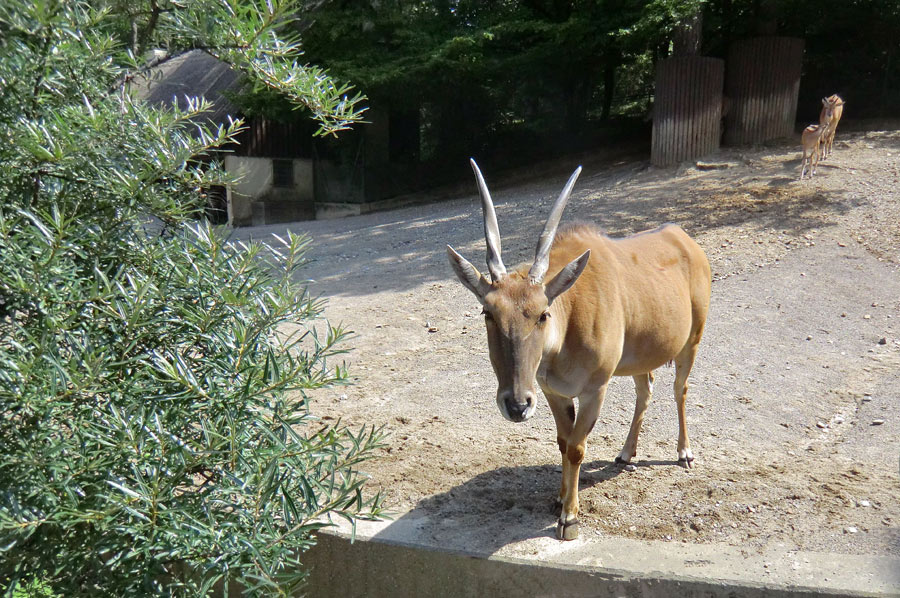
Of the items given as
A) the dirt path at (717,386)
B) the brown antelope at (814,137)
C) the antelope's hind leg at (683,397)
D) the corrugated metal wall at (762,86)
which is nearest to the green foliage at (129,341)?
the dirt path at (717,386)

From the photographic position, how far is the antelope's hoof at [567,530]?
3.73m

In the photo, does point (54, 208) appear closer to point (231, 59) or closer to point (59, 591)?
point (231, 59)

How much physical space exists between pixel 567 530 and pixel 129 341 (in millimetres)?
2319

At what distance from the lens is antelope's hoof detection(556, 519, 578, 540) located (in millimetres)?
3734

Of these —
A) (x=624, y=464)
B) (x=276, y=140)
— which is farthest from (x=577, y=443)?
(x=276, y=140)

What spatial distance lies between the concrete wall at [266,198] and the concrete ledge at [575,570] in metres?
15.9

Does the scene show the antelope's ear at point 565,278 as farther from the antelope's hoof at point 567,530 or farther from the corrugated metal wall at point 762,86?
the corrugated metal wall at point 762,86

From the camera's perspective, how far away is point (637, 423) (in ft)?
15.1

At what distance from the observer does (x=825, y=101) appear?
10.7m

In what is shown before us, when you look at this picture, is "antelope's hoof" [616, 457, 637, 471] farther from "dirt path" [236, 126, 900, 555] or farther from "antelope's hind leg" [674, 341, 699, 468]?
"antelope's hind leg" [674, 341, 699, 468]

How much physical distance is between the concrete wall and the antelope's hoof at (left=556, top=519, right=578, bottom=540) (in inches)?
637

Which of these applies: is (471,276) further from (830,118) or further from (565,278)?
(830,118)

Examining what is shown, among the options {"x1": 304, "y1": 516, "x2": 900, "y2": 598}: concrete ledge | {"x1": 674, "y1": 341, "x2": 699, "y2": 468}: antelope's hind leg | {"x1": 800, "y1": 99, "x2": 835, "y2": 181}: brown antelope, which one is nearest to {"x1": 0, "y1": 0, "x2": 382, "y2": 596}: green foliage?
{"x1": 304, "y1": 516, "x2": 900, "y2": 598}: concrete ledge

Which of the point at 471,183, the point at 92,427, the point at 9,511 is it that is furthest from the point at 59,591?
the point at 471,183
